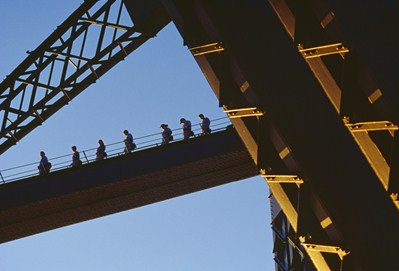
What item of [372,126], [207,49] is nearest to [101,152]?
[207,49]

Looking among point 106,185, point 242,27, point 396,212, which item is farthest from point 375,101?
point 106,185

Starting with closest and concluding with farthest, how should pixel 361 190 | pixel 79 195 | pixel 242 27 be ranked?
1. pixel 361 190
2. pixel 242 27
3. pixel 79 195

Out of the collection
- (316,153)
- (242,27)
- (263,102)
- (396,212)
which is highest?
(242,27)

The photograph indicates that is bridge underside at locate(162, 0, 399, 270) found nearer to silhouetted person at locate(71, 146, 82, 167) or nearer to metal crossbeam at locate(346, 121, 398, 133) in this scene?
metal crossbeam at locate(346, 121, 398, 133)

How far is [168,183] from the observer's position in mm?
23188

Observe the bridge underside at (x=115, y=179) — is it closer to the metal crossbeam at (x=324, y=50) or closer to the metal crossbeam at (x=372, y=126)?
the metal crossbeam at (x=324, y=50)

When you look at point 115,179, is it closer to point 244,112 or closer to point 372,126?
point 244,112

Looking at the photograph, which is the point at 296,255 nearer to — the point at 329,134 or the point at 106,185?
the point at 106,185

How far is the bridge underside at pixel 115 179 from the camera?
73.8 ft

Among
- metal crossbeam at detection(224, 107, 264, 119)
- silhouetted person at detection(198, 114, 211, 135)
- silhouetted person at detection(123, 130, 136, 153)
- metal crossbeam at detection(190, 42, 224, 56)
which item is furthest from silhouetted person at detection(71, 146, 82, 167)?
metal crossbeam at detection(224, 107, 264, 119)

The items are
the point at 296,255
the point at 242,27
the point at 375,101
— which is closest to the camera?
the point at 375,101

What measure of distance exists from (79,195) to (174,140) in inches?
132

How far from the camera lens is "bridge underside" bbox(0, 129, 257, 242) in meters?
22.5

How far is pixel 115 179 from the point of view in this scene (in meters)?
22.7
